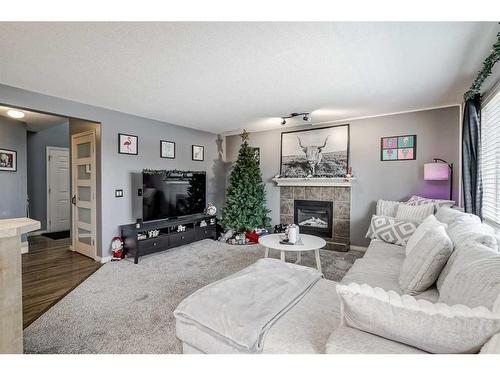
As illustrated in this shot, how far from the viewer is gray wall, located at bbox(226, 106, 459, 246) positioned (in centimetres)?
370

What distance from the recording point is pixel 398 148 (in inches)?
A: 159

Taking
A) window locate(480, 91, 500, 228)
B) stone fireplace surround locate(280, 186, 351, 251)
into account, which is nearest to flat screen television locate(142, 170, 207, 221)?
stone fireplace surround locate(280, 186, 351, 251)

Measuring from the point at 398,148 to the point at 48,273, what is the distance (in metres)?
5.40

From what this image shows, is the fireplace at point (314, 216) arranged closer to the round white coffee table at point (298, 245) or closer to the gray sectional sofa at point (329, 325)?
the round white coffee table at point (298, 245)

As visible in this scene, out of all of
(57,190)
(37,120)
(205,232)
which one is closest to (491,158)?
(205,232)

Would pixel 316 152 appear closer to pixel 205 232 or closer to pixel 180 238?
pixel 205 232

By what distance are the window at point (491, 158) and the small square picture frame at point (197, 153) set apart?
454cm

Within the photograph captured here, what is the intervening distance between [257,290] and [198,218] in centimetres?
335

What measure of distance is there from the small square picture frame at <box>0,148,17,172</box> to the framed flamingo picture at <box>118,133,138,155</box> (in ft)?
7.12

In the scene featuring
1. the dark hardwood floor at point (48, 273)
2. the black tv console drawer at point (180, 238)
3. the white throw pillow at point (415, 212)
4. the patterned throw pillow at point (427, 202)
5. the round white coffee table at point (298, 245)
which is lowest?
the dark hardwood floor at point (48, 273)

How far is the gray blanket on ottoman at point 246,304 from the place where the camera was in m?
1.20

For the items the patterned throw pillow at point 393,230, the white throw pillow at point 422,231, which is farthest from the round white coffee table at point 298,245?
the white throw pillow at point 422,231

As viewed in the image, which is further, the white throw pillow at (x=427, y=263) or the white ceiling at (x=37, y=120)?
the white ceiling at (x=37, y=120)

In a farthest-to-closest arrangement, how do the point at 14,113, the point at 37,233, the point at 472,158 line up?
the point at 37,233 → the point at 14,113 → the point at 472,158
